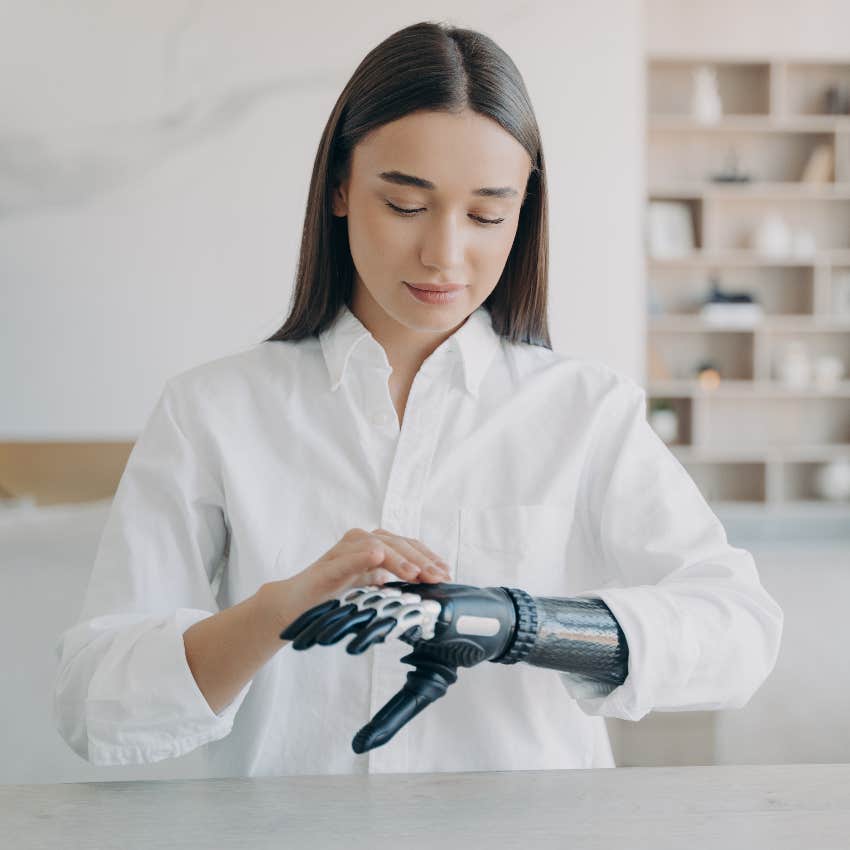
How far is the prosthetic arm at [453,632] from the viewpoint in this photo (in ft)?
2.52

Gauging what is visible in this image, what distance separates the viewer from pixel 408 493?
3.58 feet

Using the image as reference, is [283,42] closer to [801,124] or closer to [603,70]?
[603,70]

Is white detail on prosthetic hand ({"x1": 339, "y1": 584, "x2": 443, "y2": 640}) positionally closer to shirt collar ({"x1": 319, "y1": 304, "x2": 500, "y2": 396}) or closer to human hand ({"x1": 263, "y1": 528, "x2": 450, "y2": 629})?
human hand ({"x1": 263, "y1": 528, "x2": 450, "y2": 629})

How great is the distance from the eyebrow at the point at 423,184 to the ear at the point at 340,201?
0.13 metres

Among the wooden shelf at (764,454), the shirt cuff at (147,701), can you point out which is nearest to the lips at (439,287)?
the shirt cuff at (147,701)

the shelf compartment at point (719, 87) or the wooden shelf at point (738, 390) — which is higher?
the shelf compartment at point (719, 87)

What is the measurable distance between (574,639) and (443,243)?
1.23ft

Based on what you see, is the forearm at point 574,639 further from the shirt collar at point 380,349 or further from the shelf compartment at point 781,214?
the shelf compartment at point 781,214

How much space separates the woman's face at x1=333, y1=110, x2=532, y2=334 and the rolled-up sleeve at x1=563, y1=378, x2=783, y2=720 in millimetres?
227

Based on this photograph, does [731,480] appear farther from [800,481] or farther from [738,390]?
[738,390]

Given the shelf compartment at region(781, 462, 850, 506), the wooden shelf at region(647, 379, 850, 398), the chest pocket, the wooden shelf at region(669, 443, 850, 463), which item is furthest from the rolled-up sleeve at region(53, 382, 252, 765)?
the shelf compartment at region(781, 462, 850, 506)

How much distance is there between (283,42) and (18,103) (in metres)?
0.99

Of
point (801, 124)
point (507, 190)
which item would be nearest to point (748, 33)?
point (801, 124)

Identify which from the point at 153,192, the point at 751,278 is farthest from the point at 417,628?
the point at 751,278
